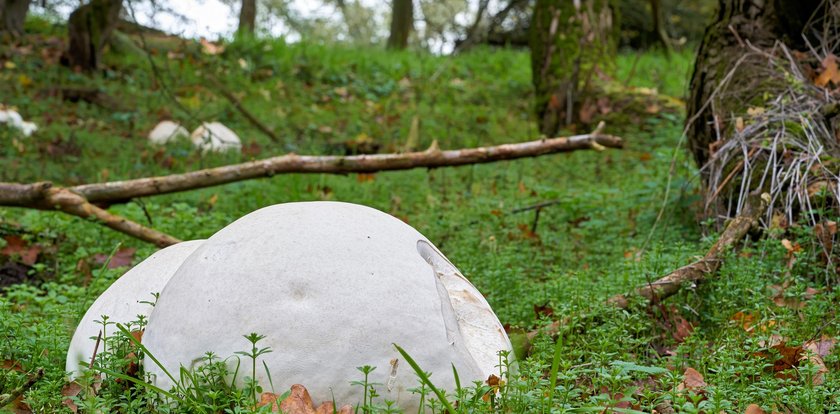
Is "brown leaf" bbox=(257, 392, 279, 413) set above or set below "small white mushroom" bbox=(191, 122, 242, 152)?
below

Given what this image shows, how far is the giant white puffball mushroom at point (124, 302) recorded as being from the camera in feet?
8.46

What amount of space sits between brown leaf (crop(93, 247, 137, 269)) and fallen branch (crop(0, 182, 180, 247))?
23 centimetres

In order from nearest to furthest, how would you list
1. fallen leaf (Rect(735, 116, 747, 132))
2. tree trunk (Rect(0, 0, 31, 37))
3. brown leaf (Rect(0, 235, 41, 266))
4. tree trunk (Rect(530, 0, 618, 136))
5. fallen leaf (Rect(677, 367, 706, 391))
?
fallen leaf (Rect(677, 367, 706, 391)) → fallen leaf (Rect(735, 116, 747, 132)) → brown leaf (Rect(0, 235, 41, 266)) → tree trunk (Rect(530, 0, 618, 136)) → tree trunk (Rect(0, 0, 31, 37))

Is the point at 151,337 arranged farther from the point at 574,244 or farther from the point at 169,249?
the point at 574,244

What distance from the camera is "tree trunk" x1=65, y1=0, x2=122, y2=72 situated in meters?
10.1

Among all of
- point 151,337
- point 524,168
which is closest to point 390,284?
point 151,337

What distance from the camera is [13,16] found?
11789mm

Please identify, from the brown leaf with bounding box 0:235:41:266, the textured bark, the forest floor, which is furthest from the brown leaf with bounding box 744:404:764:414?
the brown leaf with bounding box 0:235:41:266

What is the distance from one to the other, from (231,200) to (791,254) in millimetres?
4105

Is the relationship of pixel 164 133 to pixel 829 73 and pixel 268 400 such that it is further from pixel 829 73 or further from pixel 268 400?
pixel 268 400

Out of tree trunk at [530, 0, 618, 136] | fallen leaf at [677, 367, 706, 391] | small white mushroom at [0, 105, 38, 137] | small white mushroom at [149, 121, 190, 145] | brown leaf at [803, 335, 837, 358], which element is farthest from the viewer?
tree trunk at [530, 0, 618, 136]

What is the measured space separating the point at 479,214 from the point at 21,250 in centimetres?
292

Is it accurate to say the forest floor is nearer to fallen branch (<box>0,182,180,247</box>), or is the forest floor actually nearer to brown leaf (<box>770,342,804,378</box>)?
brown leaf (<box>770,342,804,378</box>)

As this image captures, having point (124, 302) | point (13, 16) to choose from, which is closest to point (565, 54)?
point (124, 302)
